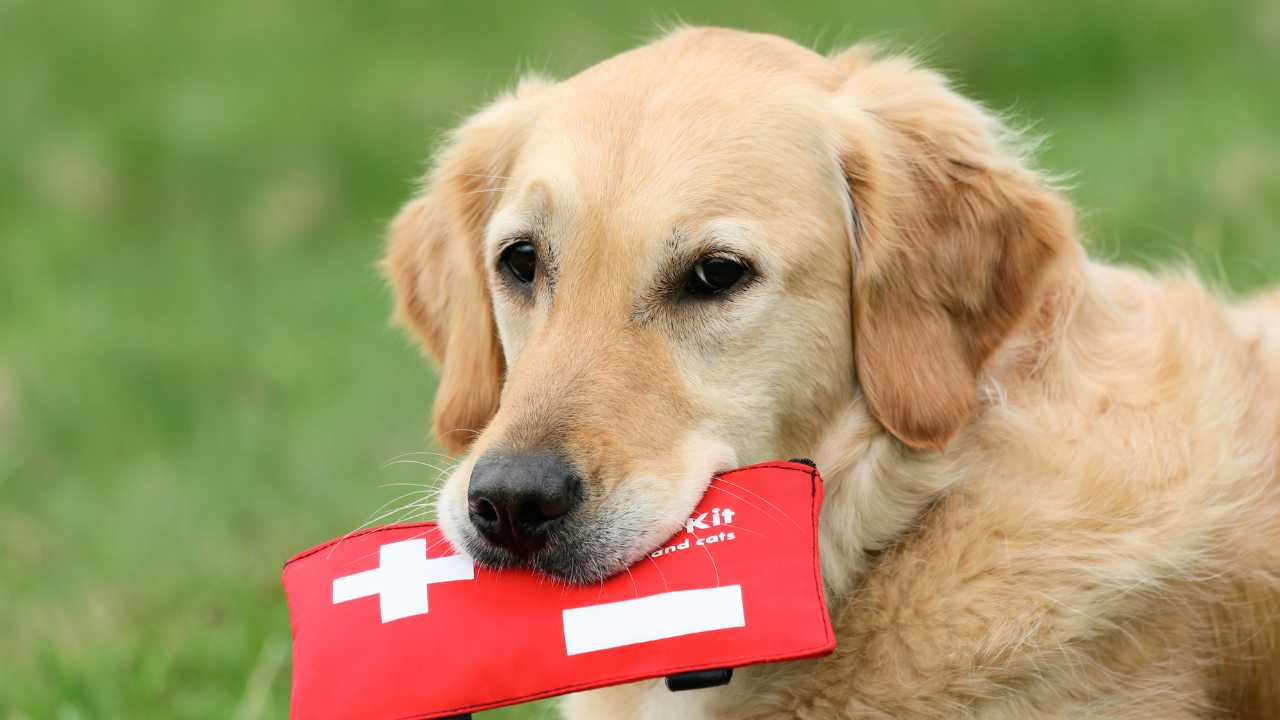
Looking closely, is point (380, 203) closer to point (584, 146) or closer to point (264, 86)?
point (264, 86)

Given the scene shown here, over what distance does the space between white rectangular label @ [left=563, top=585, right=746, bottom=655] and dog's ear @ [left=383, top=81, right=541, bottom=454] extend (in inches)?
50.4

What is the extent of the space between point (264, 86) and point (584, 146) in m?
11.2

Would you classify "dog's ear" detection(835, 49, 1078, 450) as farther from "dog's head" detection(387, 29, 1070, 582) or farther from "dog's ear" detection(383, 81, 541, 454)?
"dog's ear" detection(383, 81, 541, 454)

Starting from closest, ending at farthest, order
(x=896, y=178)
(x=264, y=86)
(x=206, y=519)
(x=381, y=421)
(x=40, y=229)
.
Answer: (x=896, y=178) < (x=206, y=519) < (x=381, y=421) < (x=40, y=229) < (x=264, y=86)

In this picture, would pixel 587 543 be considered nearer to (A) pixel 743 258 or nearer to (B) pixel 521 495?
(B) pixel 521 495

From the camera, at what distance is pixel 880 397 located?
344 cm

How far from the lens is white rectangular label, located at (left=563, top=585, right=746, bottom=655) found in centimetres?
277

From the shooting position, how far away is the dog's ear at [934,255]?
3434mm

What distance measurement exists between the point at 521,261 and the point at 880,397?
97cm

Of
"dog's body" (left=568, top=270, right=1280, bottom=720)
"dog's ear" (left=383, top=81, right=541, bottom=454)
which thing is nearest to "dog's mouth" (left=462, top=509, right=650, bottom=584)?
"dog's body" (left=568, top=270, right=1280, bottom=720)

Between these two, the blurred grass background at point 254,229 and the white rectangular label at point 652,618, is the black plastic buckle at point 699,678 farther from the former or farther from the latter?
the blurred grass background at point 254,229

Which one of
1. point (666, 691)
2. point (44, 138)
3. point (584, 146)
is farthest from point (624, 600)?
point (44, 138)

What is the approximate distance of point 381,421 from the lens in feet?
27.2

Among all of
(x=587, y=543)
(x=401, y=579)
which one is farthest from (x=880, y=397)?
(x=401, y=579)
